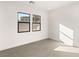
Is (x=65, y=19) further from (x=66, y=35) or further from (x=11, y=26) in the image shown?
(x=11, y=26)

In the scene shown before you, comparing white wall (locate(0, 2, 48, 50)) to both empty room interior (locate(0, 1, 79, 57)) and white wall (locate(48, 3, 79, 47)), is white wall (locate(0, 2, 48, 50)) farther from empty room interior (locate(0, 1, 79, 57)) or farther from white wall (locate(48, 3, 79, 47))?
white wall (locate(48, 3, 79, 47))

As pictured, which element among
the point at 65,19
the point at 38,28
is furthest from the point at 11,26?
the point at 65,19

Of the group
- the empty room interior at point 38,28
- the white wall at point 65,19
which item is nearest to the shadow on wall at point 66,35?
the empty room interior at point 38,28

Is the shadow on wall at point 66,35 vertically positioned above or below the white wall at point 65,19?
below

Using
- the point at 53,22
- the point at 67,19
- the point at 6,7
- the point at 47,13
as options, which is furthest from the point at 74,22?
the point at 6,7

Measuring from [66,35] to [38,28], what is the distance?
189cm

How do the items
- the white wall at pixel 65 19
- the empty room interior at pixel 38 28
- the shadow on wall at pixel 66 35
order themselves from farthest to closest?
1. the shadow on wall at pixel 66 35
2. the white wall at pixel 65 19
3. the empty room interior at pixel 38 28

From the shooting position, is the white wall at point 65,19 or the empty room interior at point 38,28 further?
the white wall at point 65,19

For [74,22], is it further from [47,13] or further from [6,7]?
[6,7]

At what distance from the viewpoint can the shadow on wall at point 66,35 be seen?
6711mm

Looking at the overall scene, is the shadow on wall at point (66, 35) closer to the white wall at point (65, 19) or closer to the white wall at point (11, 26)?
the white wall at point (65, 19)

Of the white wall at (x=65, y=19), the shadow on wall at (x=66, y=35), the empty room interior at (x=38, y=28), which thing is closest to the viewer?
the empty room interior at (x=38, y=28)

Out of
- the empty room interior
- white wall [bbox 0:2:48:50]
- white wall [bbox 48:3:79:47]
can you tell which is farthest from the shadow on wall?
white wall [bbox 0:2:48:50]

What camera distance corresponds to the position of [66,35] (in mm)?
7234
